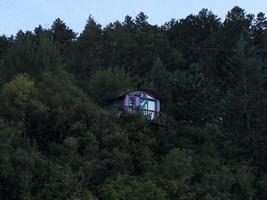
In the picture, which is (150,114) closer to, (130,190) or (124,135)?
(124,135)

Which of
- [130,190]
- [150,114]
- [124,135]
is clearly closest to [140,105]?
[150,114]

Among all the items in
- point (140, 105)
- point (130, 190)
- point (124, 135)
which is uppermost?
point (140, 105)

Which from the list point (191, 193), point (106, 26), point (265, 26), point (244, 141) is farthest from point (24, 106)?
point (265, 26)

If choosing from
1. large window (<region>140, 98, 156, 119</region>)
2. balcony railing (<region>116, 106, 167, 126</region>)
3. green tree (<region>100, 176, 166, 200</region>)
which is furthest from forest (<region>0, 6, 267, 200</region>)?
large window (<region>140, 98, 156, 119</region>)

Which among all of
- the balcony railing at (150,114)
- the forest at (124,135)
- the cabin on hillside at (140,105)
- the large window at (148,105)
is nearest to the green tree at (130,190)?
the forest at (124,135)

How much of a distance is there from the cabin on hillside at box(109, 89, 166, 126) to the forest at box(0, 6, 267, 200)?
87 centimetres

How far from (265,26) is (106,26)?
22.2 metres

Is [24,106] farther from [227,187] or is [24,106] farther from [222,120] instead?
[222,120]

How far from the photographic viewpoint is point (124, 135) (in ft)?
144

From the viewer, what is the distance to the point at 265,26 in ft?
295

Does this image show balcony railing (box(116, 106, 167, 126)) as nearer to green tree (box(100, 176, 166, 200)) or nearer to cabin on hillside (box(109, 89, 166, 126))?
cabin on hillside (box(109, 89, 166, 126))

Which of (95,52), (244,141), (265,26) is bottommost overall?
(244,141)

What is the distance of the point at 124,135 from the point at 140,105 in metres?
10.0

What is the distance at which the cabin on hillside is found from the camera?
1973 inches
